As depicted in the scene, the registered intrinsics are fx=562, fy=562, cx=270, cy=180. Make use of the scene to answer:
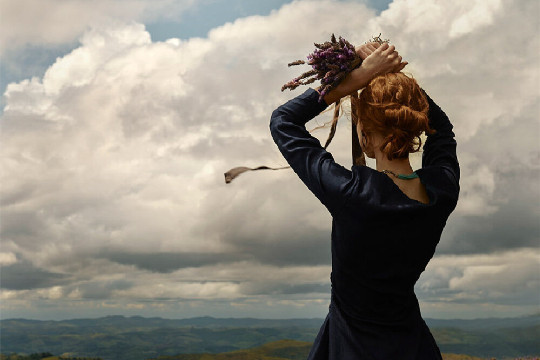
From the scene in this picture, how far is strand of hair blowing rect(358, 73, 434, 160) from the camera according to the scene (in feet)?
13.5

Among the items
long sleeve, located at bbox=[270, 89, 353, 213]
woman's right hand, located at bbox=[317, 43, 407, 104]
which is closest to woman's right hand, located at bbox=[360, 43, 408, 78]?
woman's right hand, located at bbox=[317, 43, 407, 104]

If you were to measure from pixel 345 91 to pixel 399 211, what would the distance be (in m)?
1.06

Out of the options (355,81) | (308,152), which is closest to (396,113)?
(355,81)

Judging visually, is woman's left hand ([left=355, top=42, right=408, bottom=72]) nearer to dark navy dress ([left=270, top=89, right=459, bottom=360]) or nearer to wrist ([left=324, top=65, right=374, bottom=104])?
wrist ([left=324, top=65, right=374, bottom=104])

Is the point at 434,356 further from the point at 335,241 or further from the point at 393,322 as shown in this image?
the point at 335,241

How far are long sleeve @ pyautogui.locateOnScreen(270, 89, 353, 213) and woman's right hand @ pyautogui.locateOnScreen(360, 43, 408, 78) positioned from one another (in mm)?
453

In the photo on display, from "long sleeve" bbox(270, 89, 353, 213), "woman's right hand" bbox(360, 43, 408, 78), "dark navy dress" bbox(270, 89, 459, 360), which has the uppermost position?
"woman's right hand" bbox(360, 43, 408, 78)

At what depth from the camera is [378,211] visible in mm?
3961

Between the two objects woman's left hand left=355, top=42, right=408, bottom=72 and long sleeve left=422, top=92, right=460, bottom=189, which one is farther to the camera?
long sleeve left=422, top=92, right=460, bottom=189

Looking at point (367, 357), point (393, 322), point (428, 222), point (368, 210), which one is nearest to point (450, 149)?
point (428, 222)

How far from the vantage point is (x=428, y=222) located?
163 inches

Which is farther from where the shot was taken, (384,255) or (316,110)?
(316,110)

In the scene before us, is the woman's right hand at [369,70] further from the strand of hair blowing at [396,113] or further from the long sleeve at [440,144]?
the long sleeve at [440,144]

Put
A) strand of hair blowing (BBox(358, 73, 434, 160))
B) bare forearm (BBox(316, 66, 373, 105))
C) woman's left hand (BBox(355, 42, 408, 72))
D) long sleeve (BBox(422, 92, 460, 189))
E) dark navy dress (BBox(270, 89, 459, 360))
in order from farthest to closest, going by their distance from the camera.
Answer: long sleeve (BBox(422, 92, 460, 189)), woman's left hand (BBox(355, 42, 408, 72)), bare forearm (BBox(316, 66, 373, 105)), strand of hair blowing (BBox(358, 73, 434, 160)), dark navy dress (BBox(270, 89, 459, 360))
